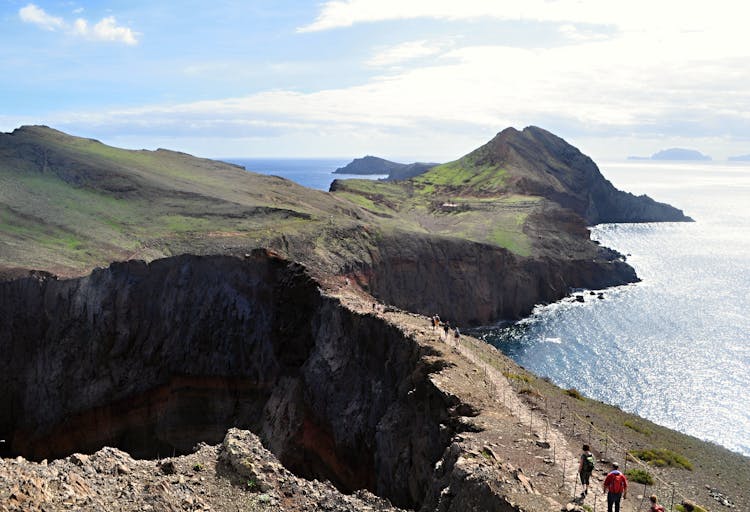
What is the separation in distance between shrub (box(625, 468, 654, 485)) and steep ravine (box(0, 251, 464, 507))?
2527cm

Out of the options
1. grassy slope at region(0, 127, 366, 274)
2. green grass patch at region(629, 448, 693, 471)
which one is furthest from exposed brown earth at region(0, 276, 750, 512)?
grassy slope at region(0, 127, 366, 274)

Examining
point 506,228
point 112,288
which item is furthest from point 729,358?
point 112,288

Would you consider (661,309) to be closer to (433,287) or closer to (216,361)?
(433,287)

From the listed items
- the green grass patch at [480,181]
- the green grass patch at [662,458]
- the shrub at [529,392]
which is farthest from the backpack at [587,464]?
the green grass patch at [480,181]

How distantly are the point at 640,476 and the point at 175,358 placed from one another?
48.7 meters

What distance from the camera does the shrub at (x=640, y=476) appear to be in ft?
92.0

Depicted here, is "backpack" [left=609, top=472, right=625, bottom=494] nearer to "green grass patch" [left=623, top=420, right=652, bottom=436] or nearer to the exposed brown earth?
the exposed brown earth

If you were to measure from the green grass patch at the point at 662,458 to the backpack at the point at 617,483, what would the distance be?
12864mm

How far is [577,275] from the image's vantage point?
422 ft

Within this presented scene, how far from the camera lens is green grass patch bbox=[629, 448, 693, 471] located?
32.8 meters

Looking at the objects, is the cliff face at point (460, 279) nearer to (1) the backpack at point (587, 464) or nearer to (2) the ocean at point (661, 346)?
(2) the ocean at point (661, 346)

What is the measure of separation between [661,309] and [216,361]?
83861 millimetres

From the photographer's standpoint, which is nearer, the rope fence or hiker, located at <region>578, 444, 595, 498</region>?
hiker, located at <region>578, 444, 595, 498</region>

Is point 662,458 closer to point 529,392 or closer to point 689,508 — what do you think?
point 689,508
